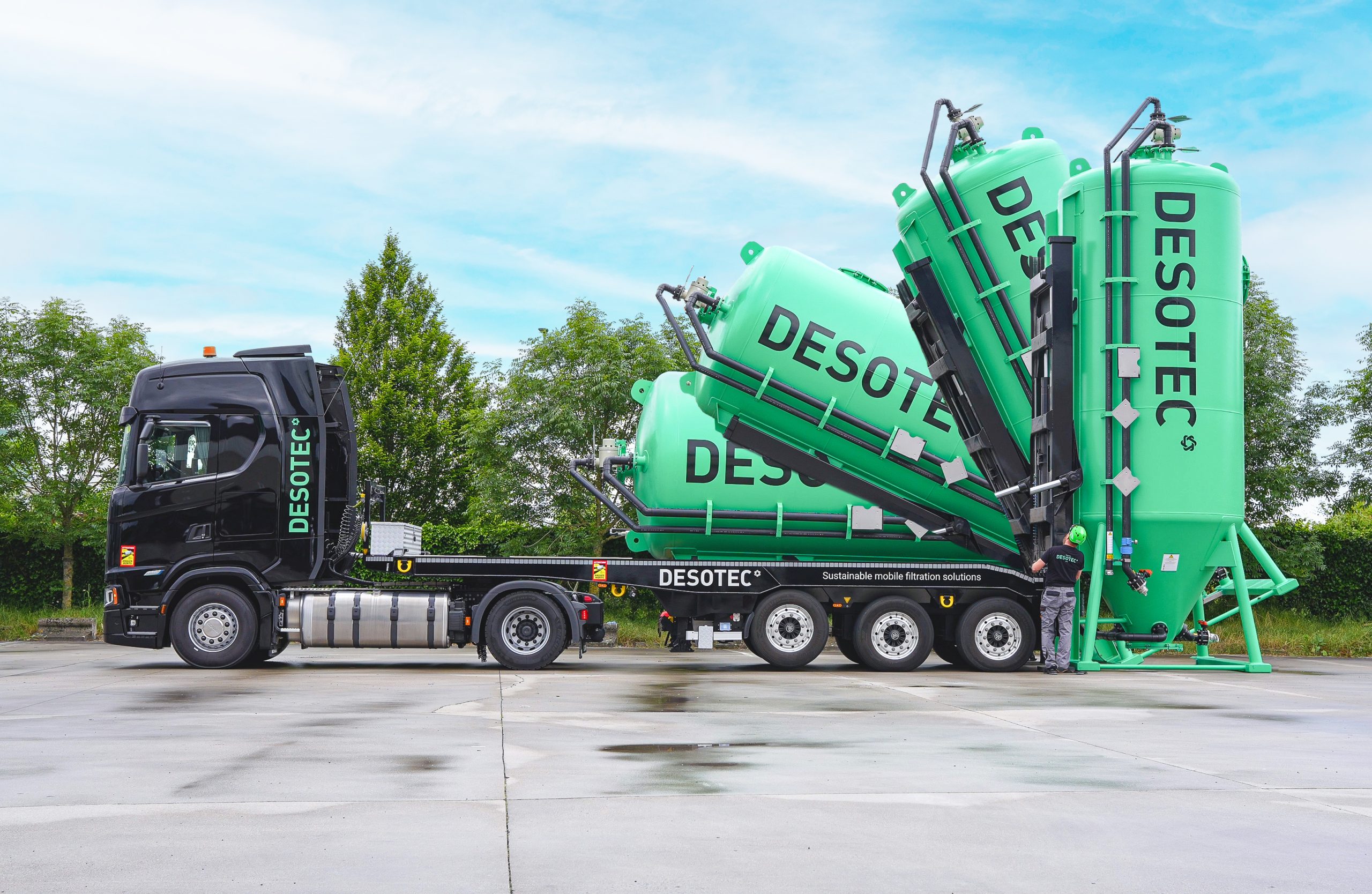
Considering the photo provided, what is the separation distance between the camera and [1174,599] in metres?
13.2

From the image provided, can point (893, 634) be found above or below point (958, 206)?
below

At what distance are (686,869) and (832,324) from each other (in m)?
10.5

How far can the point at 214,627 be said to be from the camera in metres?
13.7

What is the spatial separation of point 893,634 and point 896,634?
0.04 meters

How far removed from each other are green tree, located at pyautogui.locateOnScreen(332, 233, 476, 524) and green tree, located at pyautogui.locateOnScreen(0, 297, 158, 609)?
9636 millimetres

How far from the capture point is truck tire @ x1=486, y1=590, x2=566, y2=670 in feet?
45.4

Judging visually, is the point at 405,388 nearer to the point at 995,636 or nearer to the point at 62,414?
the point at 62,414

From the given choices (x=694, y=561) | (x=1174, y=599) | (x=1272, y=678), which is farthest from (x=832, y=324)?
(x=1272, y=678)

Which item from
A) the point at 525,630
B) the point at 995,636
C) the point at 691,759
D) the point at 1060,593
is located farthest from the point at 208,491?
the point at 1060,593

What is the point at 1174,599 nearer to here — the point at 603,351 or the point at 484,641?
the point at 484,641

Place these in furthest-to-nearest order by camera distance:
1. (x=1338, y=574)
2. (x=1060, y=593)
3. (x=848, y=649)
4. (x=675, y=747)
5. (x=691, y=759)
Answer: (x=1338, y=574) < (x=848, y=649) < (x=1060, y=593) < (x=675, y=747) < (x=691, y=759)

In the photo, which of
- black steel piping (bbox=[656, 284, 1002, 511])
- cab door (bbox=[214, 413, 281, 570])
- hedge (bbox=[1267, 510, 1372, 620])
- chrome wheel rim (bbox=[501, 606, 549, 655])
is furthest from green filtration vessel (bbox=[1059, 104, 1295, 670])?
hedge (bbox=[1267, 510, 1372, 620])

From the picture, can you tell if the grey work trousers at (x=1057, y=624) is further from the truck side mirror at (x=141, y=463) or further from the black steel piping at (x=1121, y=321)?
the truck side mirror at (x=141, y=463)

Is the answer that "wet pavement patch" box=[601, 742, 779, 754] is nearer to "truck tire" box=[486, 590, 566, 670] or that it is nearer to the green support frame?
"truck tire" box=[486, 590, 566, 670]
